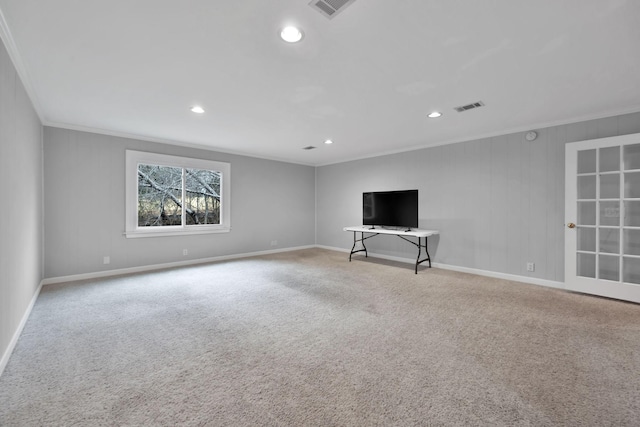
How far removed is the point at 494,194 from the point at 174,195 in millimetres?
5623

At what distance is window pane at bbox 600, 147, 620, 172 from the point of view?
3309 millimetres

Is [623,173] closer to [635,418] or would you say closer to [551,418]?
[635,418]

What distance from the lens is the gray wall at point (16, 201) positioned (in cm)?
201

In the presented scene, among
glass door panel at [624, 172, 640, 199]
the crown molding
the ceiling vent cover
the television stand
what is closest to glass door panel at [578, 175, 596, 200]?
glass door panel at [624, 172, 640, 199]

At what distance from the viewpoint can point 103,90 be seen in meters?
2.89

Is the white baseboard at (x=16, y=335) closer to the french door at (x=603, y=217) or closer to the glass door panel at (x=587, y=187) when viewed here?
the french door at (x=603, y=217)

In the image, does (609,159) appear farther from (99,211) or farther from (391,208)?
(99,211)

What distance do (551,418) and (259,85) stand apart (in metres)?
3.26

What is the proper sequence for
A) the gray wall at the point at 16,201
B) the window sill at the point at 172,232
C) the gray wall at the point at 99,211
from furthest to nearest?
the window sill at the point at 172,232 < the gray wall at the point at 99,211 < the gray wall at the point at 16,201

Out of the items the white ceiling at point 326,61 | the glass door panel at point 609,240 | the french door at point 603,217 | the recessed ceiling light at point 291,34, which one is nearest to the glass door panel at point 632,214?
the french door at point 603,217

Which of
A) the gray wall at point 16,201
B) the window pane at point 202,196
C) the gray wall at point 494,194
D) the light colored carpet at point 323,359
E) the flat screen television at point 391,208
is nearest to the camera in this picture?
the light colored carpet at point 323,359

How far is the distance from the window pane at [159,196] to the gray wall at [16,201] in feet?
4.75

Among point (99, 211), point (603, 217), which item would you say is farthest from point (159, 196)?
point (603, 217)

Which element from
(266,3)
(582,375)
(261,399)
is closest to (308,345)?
(261,399)
